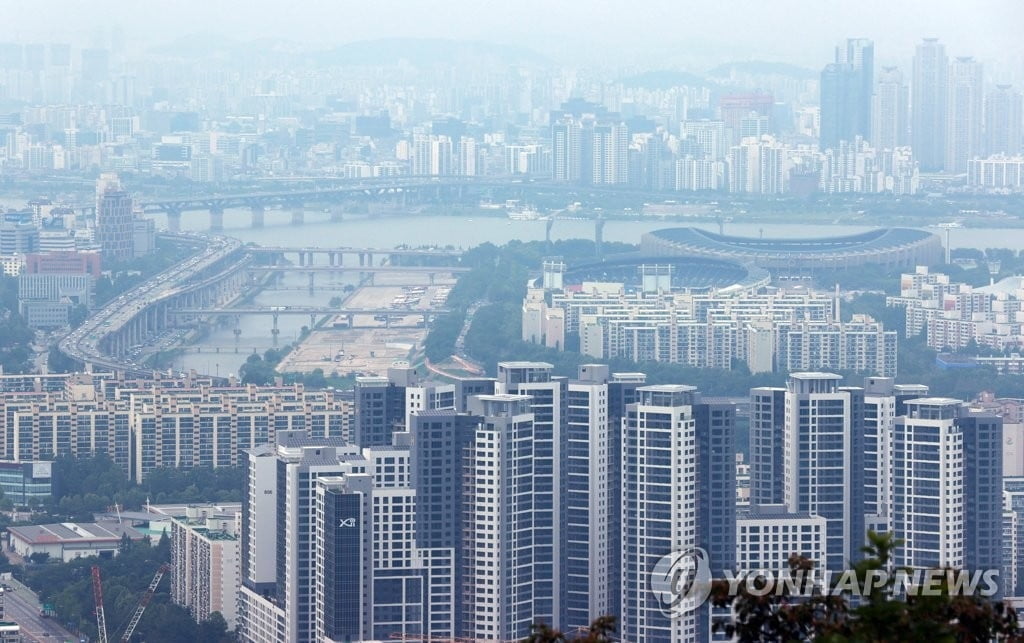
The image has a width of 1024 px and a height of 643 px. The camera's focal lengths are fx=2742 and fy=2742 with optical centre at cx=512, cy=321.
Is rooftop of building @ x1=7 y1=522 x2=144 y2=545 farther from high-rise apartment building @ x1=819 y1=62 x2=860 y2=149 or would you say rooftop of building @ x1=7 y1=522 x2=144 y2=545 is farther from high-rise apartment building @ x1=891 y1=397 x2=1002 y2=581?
high-rise apartment building @ x1=819 y1=62 x2=860 y2=149

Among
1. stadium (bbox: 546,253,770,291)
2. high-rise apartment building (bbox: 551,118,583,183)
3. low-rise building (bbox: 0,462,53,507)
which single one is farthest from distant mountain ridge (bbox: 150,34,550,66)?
low-rise building (bbox: 0,462,53,507)

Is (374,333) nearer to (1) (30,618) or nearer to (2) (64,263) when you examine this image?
(2) (64,263)

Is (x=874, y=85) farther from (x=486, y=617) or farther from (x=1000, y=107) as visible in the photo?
(x=486, y=617)

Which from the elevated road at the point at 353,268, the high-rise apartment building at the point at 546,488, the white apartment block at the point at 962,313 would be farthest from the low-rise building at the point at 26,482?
the elevated road at the point at 353,268

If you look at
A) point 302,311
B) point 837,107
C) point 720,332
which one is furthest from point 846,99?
point 720,332

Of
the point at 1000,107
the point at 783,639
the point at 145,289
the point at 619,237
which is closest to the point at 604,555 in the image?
the point at 783,639

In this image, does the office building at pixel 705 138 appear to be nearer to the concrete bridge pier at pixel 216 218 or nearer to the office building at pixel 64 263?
the concrete bridge pier at pixel 216 218
